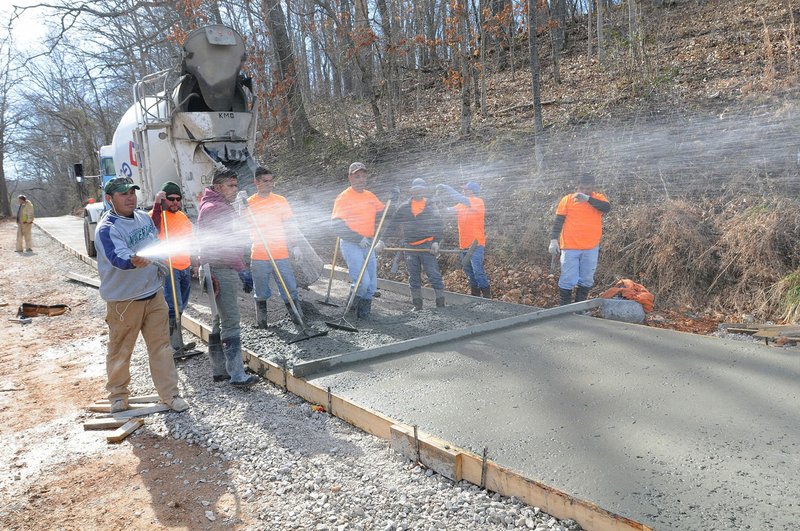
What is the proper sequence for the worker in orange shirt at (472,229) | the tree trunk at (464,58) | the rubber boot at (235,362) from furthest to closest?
the tree trunk at (464,58) < the worker in orange shirt at (472,229) < the rubber boot at (235,362)

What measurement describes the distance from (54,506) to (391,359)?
108 inches

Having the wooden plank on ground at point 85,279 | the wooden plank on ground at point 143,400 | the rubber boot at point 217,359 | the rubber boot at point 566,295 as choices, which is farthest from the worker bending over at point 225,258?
the wooden plank on ground at point 85,279

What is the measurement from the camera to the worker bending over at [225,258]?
5023mm

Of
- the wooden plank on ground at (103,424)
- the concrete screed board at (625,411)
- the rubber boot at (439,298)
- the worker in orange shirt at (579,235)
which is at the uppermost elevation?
the worker in orange shirt at (579,235)

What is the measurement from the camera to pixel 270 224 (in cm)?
638

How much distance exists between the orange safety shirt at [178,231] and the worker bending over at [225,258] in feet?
2.60

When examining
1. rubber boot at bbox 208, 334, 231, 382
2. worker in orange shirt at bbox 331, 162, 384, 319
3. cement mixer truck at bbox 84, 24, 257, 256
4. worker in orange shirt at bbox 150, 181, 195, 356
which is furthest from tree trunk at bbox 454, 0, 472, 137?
rubber boot at bbox 208, 334, 231, 382

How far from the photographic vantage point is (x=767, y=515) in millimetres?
2559

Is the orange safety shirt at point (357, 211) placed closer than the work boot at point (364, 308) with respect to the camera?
Yes

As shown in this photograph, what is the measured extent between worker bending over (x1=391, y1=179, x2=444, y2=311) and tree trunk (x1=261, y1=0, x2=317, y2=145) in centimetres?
855

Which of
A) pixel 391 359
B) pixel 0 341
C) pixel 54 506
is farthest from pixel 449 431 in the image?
pixel 0 341

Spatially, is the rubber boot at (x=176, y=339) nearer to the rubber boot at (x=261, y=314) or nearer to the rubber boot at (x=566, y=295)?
the rubber boot at (x=261, y=314)

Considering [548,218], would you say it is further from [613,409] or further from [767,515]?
[767,515]

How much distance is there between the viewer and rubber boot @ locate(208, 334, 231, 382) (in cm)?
528
